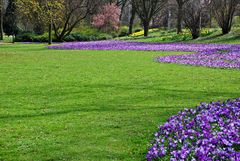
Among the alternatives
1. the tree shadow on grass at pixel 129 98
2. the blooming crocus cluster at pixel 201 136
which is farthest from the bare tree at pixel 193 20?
the blooming crocus cluster at pixel 201 136

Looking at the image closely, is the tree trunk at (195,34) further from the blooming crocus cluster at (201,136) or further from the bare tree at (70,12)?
the blooming crocus cluster at (201,136)

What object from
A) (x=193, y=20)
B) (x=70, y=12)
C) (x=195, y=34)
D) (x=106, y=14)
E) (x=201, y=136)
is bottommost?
(x=201, y=136)

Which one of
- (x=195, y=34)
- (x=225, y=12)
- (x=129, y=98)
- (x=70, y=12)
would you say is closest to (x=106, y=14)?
(x=70, y=12)

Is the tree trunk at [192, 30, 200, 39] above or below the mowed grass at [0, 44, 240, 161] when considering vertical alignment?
above

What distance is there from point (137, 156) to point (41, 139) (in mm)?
1901

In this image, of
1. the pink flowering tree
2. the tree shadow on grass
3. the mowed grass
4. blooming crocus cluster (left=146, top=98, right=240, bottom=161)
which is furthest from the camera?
the pink flowering tree

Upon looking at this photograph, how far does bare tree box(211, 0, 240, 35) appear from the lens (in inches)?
1478

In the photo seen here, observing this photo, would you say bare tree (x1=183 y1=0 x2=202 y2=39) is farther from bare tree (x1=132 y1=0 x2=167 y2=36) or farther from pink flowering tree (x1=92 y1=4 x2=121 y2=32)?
pink flowering tree (x1=92 y1=4 x2=121 y2=32)

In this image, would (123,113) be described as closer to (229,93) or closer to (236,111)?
(236,111)

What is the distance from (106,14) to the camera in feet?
228

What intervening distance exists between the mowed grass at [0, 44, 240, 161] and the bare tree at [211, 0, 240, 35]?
22.9m

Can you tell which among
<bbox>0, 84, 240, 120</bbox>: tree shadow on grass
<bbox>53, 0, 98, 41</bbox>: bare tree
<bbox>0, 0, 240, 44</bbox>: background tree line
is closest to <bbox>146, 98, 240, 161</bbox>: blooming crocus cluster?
<bbox>0, 84, 240, 120</bbox>: tree shadow on grass

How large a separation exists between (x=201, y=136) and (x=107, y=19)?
212 ft

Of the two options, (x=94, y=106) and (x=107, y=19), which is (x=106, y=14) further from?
(x=94, y=106)
